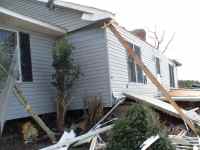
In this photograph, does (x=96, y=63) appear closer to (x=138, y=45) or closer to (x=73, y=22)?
(x=73, y=22)

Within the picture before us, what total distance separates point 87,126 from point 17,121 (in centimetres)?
232

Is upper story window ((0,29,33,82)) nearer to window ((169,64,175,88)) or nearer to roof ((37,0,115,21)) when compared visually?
roof ((37,0,115,21))

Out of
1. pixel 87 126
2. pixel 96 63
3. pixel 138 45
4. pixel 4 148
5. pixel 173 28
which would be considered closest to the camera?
pixel 4 148

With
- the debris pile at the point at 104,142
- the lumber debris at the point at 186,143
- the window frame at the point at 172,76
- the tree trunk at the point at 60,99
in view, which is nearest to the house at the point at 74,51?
the tree trunk at the point at 60,99

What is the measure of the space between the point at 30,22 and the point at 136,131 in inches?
203

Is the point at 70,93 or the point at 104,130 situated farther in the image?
the point at 70,93

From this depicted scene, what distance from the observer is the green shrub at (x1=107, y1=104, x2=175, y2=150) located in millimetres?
6125

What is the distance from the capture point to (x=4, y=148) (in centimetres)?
776

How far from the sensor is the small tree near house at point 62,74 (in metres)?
9.88

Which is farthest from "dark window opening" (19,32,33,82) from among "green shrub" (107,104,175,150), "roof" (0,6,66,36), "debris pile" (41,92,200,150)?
"green shrub" (107,104,175,150)

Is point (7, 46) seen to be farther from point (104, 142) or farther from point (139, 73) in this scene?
point (139, 73)

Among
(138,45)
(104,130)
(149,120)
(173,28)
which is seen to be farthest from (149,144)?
(173,28)

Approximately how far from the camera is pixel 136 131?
6.21 metres

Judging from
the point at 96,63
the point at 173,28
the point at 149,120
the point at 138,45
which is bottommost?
the point at 149,120
